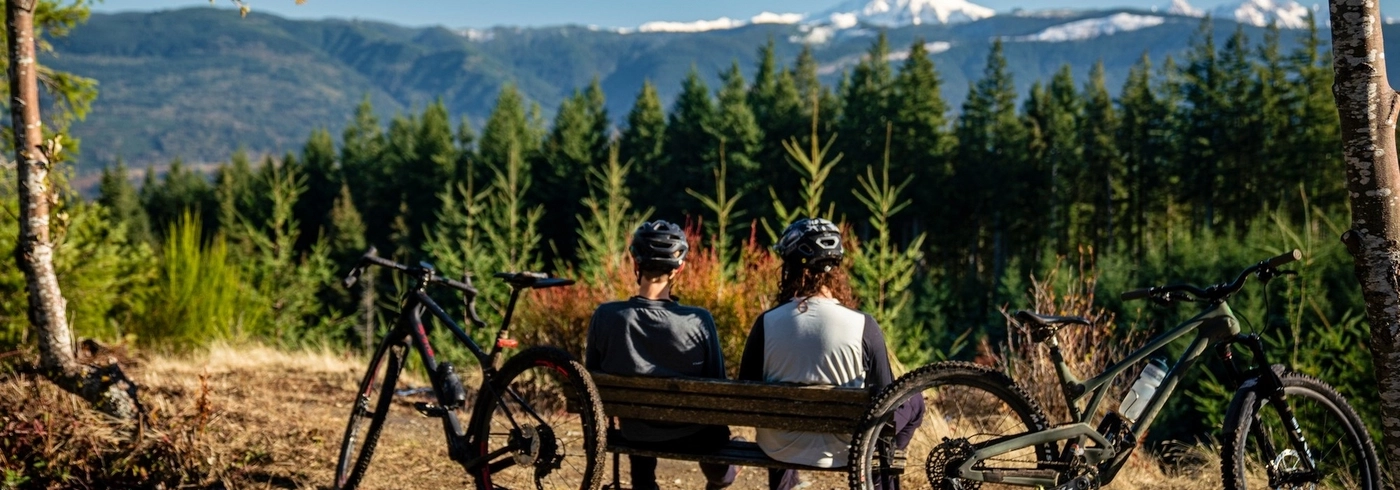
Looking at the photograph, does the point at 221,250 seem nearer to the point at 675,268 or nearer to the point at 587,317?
the point at 587,317

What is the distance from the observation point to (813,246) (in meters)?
4.04

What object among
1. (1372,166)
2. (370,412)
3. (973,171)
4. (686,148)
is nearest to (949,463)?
(1372,166)

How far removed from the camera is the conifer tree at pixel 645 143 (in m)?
67.9

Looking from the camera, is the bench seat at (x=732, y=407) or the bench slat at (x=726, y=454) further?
the bench slat at (x=726, y=454)

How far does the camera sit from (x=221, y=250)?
34.8 ft

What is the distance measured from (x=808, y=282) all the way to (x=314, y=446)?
9.91 feet

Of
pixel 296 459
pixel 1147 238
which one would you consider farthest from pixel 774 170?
pixel 296 459

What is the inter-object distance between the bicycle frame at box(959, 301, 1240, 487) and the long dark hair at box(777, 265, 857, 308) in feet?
2.65

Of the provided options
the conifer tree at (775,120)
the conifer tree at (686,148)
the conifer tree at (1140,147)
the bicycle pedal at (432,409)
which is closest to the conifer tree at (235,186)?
the conifer tree at (686,148)

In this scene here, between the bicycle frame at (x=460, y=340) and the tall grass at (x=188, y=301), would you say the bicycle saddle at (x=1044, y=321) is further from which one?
the tall grass at (x=188, y=301)

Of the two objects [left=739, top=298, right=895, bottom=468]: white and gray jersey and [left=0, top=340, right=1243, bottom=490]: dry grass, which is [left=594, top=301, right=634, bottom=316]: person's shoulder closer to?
[left=739, top=298, right=895, bottom=468]: white and gray jersey

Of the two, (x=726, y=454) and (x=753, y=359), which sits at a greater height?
(x=753, y=359)

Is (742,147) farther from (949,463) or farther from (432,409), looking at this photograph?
(949,463)

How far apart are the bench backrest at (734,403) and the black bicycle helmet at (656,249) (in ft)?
1.54
